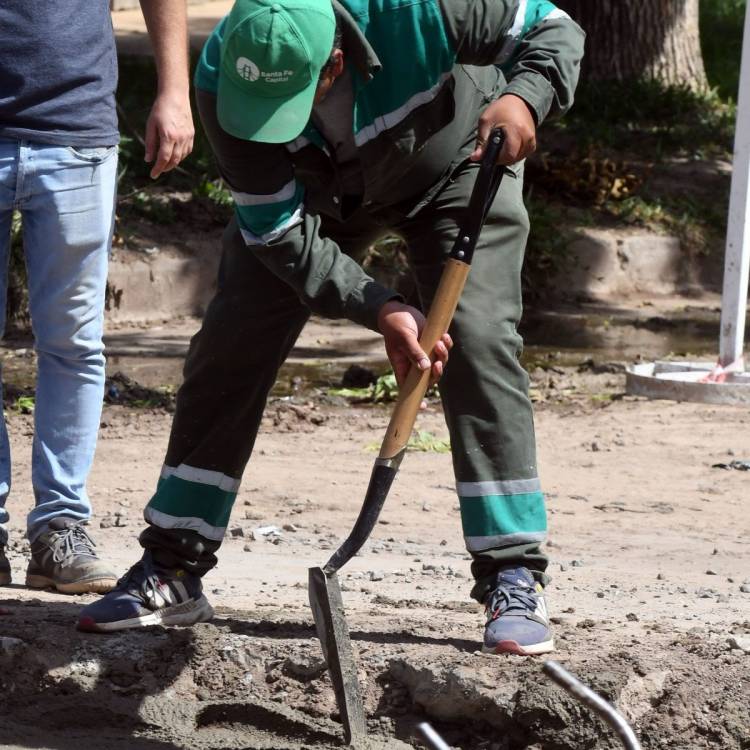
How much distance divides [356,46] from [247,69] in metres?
0.29

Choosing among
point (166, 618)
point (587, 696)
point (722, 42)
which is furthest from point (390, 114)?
point (722, 42)

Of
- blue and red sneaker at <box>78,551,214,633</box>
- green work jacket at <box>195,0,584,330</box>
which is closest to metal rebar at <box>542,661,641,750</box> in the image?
green work jacket at <box>195,0,584,330</box>

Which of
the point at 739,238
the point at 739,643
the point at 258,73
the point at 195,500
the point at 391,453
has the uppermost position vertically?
the point at 258,73

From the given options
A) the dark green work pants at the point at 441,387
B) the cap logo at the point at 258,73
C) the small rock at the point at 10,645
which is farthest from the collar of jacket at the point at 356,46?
the small rock at the point at 10,645

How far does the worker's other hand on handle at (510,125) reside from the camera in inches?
120

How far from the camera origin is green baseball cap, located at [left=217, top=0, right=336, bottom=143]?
2.79m

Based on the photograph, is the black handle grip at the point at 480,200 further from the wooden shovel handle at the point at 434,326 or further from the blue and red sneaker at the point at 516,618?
the blue and red sneaker at the point at 516,618

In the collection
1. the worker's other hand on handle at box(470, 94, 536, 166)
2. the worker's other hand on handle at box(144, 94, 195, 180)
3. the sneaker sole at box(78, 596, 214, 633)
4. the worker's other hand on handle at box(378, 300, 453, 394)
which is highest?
the worker's other hand on handle at box(470, 94, 536, 166)

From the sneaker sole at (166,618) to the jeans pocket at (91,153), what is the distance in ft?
3.81

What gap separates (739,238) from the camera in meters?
6.64

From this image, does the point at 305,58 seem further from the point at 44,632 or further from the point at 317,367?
the point at 317,367

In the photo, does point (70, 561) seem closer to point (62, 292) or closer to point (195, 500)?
point (195, 500)

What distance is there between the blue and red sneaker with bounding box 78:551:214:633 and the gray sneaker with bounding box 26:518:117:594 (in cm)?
29

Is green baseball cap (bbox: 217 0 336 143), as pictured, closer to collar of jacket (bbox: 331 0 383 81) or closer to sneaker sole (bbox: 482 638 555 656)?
collar of jacket (bbox: 331 0 383 81)
